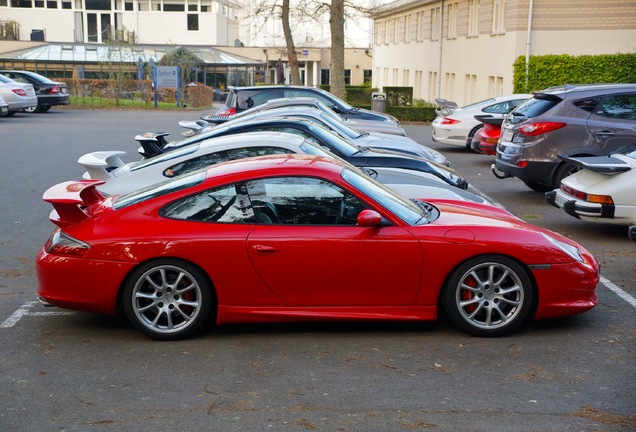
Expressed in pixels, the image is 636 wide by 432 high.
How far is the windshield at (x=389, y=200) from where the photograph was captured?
21.6ft

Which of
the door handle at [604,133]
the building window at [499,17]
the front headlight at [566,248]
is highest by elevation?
the building window at [499,17]

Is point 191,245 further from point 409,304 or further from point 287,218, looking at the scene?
point 409,304

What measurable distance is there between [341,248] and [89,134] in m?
20.4

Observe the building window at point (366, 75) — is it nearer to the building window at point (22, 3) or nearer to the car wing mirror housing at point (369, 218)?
the building window at point (22, 3)

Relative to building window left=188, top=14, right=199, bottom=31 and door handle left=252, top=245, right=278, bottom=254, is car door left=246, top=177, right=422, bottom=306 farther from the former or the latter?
building window left=188, top=14, right=199, bottom=31

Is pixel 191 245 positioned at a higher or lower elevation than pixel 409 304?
higher

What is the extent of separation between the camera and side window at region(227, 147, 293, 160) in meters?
8.92

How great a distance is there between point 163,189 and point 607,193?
5505mm

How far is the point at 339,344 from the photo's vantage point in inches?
250

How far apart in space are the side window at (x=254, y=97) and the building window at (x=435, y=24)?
25029 millimetres

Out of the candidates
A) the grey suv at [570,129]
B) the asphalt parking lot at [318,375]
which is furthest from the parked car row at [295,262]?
the grey suv at [570,129]

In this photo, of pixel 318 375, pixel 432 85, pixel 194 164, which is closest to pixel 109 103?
pixel 432 85

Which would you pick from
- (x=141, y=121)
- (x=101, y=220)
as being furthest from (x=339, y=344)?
(x=141, y=121)

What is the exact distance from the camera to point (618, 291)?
312 inches
